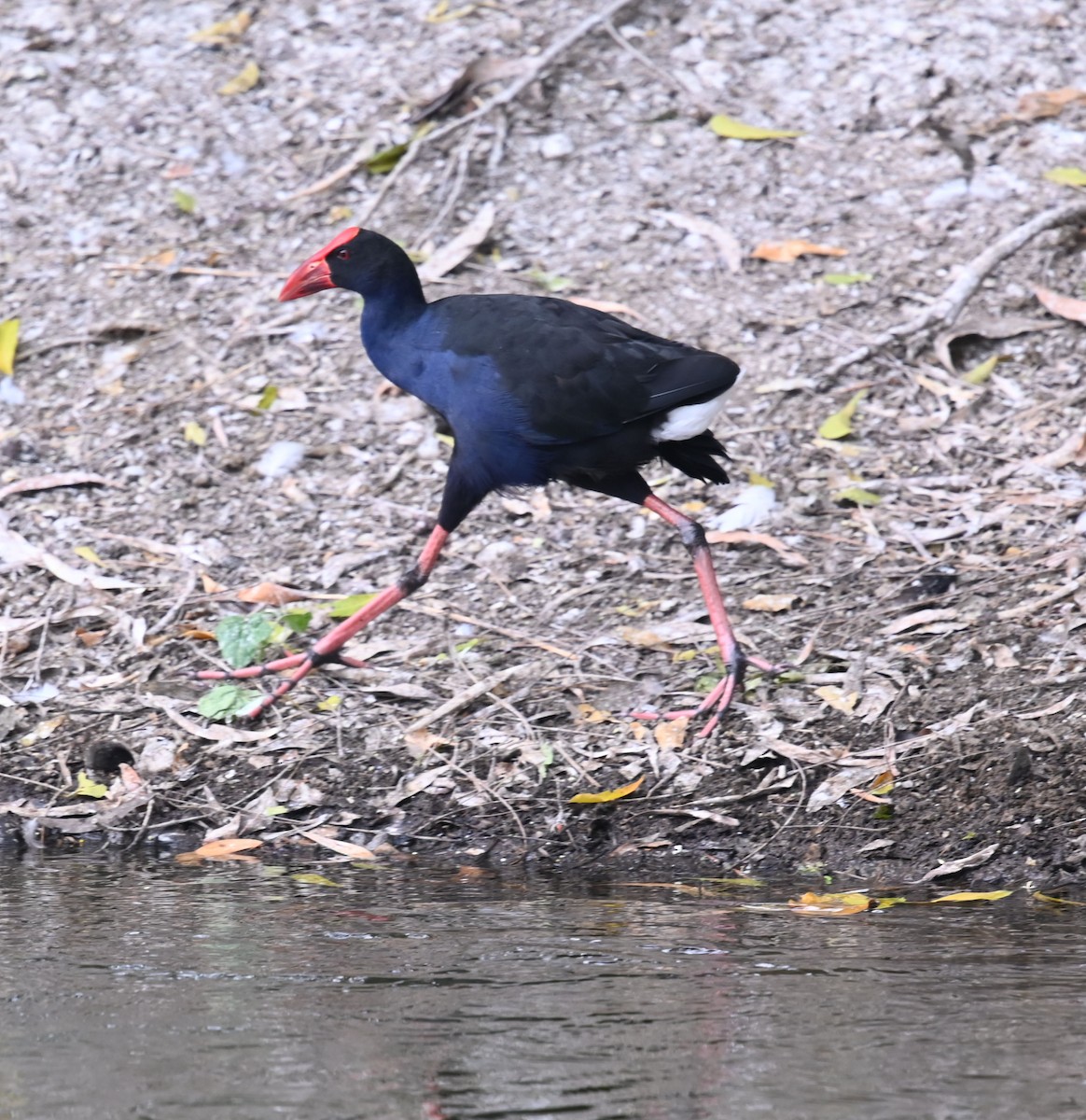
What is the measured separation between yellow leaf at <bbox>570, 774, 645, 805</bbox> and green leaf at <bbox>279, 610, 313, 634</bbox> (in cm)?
123

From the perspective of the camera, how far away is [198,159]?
8.12 metres

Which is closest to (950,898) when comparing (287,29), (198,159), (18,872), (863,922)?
(863,922)

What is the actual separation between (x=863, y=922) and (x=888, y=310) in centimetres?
357

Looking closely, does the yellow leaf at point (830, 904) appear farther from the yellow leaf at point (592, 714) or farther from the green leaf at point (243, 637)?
the green leaf at point (243, 637)

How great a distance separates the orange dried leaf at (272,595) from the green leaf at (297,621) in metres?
0.23

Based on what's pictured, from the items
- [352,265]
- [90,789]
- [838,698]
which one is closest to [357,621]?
[90,789]

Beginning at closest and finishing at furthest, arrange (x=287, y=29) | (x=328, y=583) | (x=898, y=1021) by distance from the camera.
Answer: (x=898, y=1021)
(x=328, y=583)
(x=287, y=29)

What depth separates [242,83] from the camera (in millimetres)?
8422

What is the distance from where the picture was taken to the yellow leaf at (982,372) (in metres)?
6.55

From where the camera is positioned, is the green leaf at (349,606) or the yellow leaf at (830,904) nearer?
the yellow leaf at (830,904)

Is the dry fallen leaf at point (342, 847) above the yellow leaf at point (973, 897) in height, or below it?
above

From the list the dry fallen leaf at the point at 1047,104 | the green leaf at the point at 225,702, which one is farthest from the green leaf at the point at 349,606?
the dry fallen leaf at the point at 1047,104

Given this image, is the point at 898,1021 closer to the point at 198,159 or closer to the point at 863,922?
the point at 863,922

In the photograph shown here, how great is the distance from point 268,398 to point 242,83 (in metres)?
2.37
